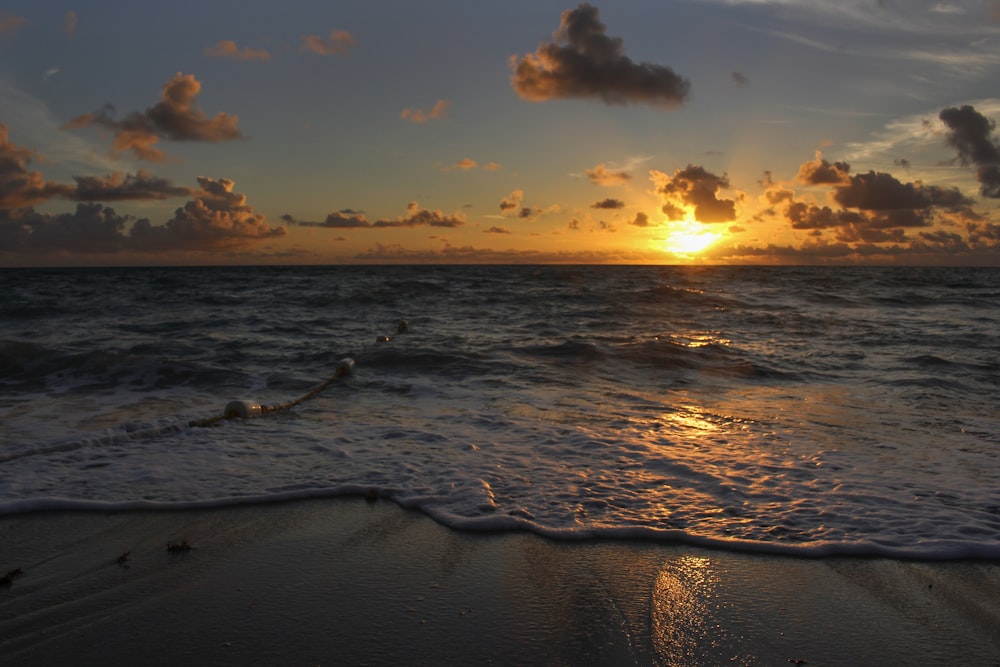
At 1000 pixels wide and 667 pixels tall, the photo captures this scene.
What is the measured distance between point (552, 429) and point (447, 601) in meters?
4.39

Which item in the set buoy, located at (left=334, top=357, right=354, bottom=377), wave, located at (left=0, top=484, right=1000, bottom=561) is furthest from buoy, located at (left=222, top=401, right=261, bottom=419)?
buoy, located at (left=334, top=357, right=354, bottom=377)

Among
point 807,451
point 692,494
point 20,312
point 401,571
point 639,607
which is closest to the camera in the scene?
point 639,607

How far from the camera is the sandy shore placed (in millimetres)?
3205

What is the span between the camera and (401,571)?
4.09m

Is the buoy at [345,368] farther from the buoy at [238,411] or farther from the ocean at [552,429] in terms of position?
the buoy at [238,411]

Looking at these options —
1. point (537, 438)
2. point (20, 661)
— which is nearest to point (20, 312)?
point (537, 438)

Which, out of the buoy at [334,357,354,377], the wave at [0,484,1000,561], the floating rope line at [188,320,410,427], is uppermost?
the buoy at [334,357,354,377]

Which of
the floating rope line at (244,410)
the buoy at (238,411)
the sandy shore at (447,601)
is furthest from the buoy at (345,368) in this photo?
the sandy shore at (447,601)

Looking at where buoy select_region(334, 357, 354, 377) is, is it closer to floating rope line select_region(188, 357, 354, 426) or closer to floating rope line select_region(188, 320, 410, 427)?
floating rope line select_region(188, 320, 410, 427)

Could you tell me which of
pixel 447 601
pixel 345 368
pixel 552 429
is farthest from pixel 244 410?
pixel 447 601

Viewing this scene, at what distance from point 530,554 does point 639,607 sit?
0.97 metres

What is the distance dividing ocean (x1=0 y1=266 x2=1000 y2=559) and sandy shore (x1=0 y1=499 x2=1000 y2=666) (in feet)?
1.46

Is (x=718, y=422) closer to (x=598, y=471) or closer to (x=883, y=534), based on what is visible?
(x=598, y=471)

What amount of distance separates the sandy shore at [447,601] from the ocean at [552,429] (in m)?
0.45
